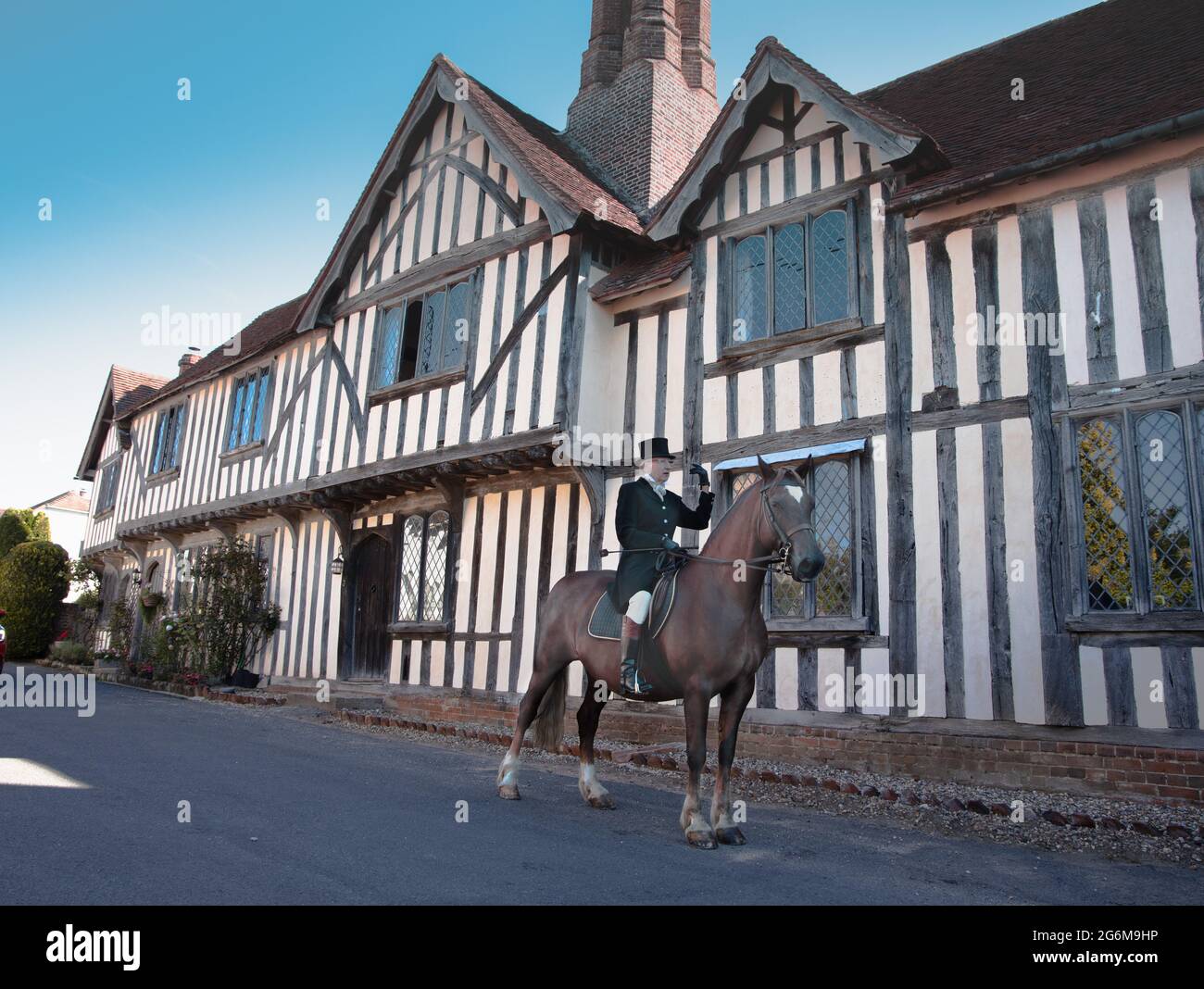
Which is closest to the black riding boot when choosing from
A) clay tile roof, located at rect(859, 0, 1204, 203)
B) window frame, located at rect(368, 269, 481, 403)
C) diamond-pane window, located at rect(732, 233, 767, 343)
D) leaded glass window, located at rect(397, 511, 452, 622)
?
diamond-pane window, located at rect(732, 233, 767, 343)

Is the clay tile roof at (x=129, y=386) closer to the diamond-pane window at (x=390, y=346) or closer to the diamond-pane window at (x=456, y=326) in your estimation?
the diamond-pane window at (x=390, y=346)

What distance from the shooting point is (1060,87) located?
10.2 meters

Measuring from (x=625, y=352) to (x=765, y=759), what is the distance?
5498 mm

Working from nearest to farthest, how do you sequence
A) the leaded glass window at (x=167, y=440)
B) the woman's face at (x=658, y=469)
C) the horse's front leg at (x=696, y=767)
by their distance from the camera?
the horse's front leg at (x=696, y=767), the woman's face at (x=658, y=469), the leaded glass window at (x=167, y=440)

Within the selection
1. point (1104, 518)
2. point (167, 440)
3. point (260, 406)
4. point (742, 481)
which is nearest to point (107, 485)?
point (167, 440)

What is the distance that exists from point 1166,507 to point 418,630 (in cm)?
984

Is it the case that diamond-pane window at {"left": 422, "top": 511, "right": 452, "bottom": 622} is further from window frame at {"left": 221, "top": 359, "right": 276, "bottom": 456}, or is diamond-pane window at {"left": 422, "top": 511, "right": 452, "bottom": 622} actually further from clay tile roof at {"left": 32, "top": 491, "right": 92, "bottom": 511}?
clay tile roof at {"left": 32, "top": 491, "right": 92, "bottom": 511}

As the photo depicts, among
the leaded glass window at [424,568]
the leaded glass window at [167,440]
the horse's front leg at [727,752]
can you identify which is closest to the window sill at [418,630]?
the leaded glass window at [424,568]

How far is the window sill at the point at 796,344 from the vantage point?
965 centimetres

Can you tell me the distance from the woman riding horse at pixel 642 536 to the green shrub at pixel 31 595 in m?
26.2

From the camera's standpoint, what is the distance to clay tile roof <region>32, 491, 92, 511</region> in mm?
52406

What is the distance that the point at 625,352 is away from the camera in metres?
12.0
